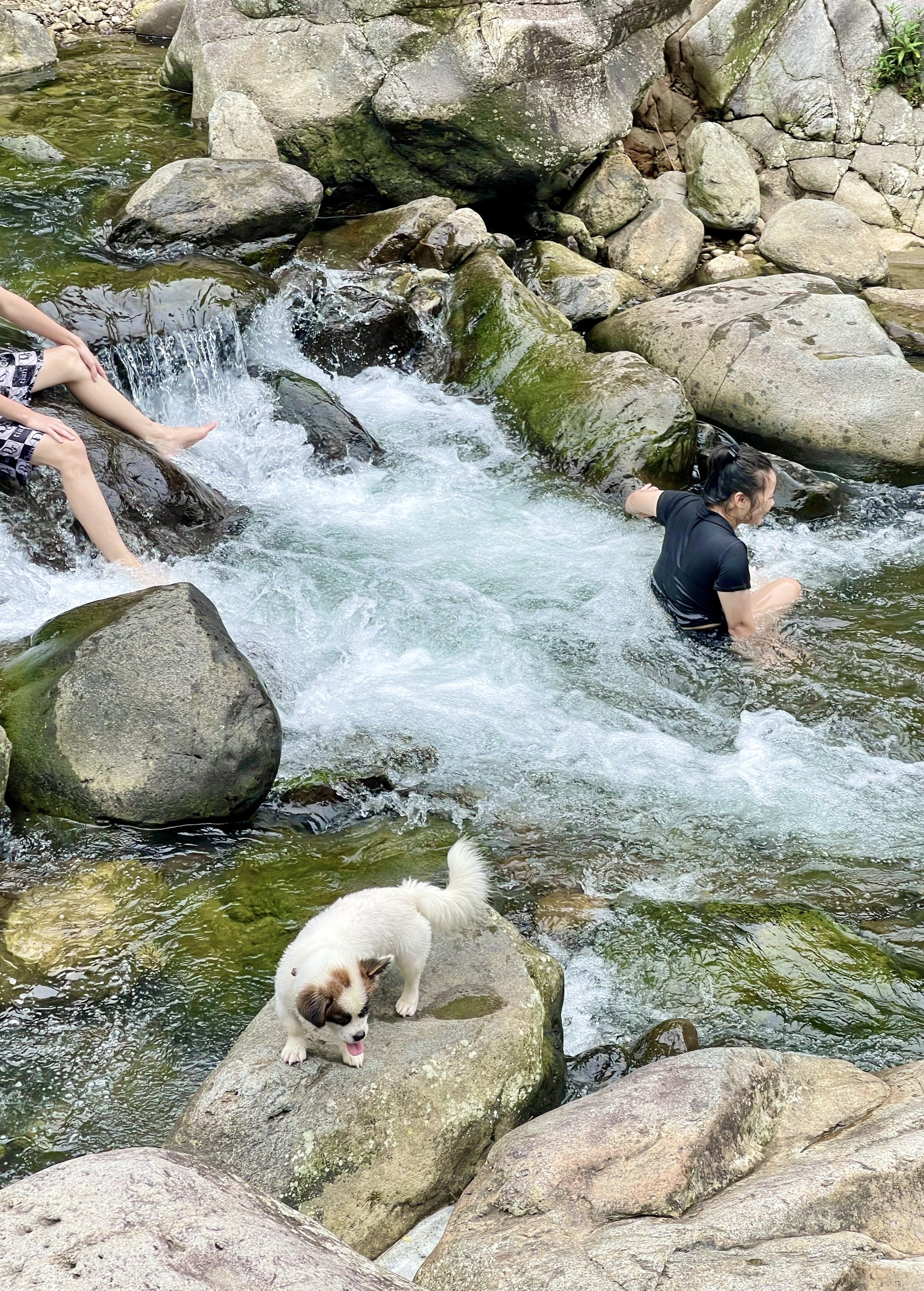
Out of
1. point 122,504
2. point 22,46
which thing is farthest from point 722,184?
point 122,504

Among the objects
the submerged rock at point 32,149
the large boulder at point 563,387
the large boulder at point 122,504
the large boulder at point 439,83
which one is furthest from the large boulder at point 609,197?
the large boulder at point 122,504

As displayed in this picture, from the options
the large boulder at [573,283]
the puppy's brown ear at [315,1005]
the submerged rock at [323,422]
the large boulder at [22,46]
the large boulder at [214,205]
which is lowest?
the submerged rock at [323,422]

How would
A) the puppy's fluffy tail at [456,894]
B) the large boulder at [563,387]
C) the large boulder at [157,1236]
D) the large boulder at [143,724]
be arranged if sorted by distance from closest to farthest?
the large boulder at [157,1236] < the puppy's fluffy tail at [456,894] < the large boulder at [143,724] < the large boulder at [563,387]

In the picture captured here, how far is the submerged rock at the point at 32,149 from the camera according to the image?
9664 mm

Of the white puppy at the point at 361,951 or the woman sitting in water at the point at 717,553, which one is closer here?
the white puppy at the point at 361,951

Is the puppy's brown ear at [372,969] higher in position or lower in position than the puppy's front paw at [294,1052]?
higher

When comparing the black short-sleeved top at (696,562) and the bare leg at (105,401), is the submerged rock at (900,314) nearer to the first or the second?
the black short-sleeved top at (696,562)

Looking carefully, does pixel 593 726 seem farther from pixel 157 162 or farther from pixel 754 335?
pixel 157 162

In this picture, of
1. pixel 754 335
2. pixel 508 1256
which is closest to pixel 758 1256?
pixel 508 1256

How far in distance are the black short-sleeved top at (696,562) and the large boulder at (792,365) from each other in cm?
251

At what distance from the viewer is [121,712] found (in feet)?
14.9

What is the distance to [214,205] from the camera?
870cm

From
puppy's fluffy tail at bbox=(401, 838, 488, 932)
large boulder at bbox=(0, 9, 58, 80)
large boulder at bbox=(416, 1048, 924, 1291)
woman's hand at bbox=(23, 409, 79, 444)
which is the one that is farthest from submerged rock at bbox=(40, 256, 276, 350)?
large boulder at bbox=(416, 1048, 924, 1291)

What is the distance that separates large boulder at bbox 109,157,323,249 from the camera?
8.57 meters
